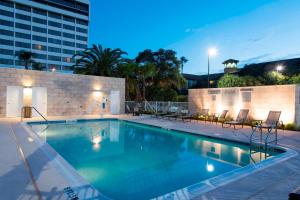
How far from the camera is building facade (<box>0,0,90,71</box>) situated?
4675cm

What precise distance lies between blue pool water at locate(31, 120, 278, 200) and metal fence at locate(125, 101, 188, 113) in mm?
6098

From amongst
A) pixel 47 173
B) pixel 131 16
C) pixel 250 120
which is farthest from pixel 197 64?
pixel 47 173

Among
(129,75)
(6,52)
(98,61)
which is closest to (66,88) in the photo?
(98,61)

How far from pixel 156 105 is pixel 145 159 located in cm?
1140

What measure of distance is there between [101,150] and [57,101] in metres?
9.62

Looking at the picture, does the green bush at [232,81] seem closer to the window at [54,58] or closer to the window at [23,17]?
the window at [54,58]

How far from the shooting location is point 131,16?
167ft

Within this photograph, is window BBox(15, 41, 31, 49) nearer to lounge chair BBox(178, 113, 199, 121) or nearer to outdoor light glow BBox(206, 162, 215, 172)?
lounge chair BBox(178, 113, 199, 121)

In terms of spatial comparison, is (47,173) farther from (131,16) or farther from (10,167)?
(131,16)

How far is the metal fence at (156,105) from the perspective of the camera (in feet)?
51.5

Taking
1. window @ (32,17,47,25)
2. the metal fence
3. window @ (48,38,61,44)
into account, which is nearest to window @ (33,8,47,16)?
window @ (32,17,47,25)

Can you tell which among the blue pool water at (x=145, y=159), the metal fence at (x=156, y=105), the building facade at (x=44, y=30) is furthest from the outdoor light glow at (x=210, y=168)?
the building facade at (x=44, y=30)

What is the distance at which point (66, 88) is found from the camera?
50.2ft

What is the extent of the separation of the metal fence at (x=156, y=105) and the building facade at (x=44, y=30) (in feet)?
123
